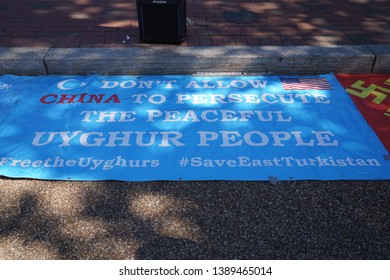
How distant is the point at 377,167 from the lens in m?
3.51

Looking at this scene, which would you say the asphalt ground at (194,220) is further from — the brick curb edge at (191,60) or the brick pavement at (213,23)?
the brick pavement at (213,23)

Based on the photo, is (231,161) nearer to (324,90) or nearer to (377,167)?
(377,167)

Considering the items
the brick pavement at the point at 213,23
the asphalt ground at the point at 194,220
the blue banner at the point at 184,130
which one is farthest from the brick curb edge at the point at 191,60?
the asphalt ground at the point at 194,220

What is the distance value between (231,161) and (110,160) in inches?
47.1

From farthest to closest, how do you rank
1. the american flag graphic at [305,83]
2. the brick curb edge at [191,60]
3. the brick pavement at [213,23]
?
the brick pavement at [213,23]
the brick curb edge at [191,60]
the american flag graphic at [305,83]

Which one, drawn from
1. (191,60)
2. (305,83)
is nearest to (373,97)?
(305,83)

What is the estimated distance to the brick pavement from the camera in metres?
5.27

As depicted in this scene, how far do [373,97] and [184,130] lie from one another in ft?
8.02

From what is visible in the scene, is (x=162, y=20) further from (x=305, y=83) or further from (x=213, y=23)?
(x=305, y=83)

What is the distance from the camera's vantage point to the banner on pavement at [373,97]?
4.02 m

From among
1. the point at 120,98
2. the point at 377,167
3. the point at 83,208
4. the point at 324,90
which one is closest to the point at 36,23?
the point at 120,98

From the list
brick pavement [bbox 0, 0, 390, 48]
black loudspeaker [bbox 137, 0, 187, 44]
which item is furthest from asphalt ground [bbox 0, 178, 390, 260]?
brick pavement [bbox 0, 0, 390, 48]

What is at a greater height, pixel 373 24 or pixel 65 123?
pixel 373 24

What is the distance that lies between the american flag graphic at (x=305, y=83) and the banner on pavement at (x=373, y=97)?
0.26 metres
